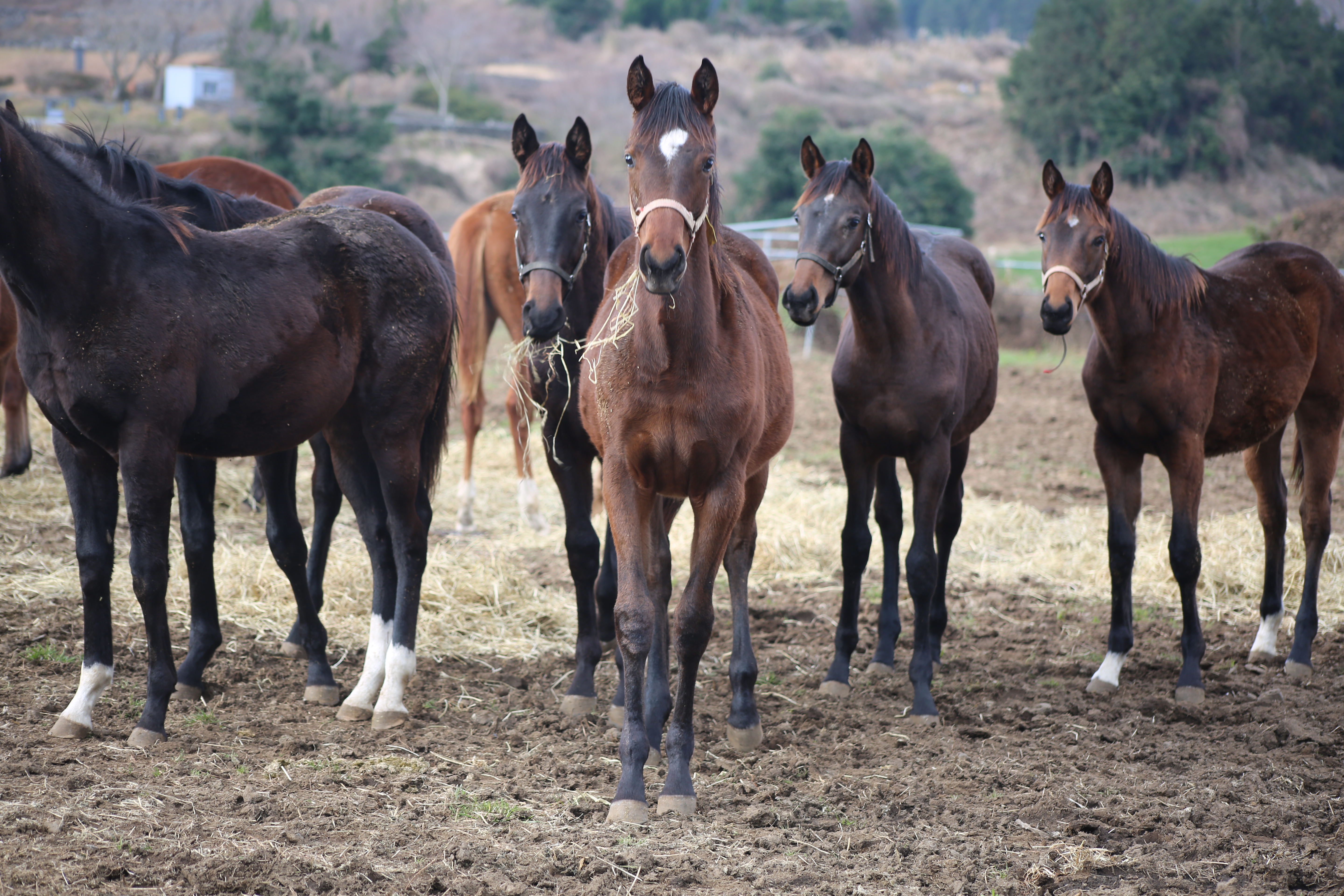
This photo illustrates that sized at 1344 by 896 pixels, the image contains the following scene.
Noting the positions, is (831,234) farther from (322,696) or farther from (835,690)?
(322,696)

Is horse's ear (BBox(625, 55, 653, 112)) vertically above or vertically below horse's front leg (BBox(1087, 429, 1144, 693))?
above

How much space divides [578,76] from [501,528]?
44.4 meters

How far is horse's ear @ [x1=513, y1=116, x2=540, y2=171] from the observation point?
4172 millimetres

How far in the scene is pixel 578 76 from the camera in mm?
→ 48031

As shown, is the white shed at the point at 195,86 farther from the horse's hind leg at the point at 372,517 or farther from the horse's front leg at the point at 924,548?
the horse's front leg at the point at 924,548

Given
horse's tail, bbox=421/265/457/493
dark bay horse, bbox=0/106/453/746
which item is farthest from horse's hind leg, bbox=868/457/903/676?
A: dark bay horse, bbox=0/106/453/746

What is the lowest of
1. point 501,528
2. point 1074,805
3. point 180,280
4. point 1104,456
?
point 501,528

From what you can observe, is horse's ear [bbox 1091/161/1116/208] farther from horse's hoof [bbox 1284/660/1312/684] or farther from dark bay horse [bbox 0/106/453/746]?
dark bay horse [bbox 0/106/453/746]

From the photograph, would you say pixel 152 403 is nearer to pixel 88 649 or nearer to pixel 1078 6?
pixel 88 649

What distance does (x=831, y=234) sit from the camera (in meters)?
4.43

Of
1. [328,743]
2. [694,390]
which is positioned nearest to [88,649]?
[328,743]

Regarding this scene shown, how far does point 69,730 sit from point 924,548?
353 centimetres

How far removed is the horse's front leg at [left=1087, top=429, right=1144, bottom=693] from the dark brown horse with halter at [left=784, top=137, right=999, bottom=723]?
78cm

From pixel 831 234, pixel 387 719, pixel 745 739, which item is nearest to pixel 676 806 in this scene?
pixel 745 739
